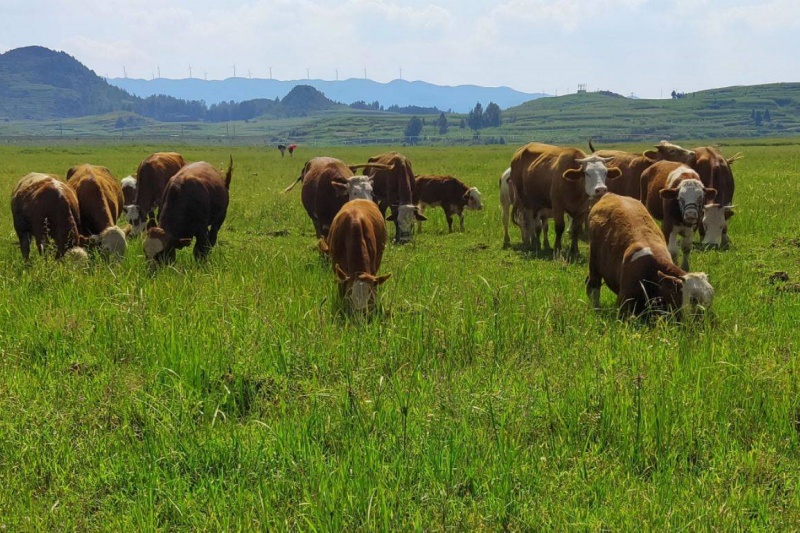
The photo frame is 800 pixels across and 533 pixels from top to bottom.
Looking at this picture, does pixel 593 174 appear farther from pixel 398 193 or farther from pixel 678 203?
pixel 398 193

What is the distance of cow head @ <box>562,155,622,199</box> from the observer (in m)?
12.2

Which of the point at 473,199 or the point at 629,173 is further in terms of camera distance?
the point at 473,199

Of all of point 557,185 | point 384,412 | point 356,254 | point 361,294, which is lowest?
point 384,412

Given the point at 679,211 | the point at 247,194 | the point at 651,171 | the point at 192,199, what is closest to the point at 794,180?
the point at 651,171

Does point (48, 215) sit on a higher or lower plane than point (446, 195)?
higher

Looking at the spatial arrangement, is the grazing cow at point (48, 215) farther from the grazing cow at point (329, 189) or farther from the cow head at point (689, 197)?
the cow head at point (689, 197)

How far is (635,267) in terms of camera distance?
7.65m

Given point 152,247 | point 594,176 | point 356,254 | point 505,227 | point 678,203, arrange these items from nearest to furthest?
point 356,254 → point 152,247 → point 678,203 → point 594,176 → point 505,227

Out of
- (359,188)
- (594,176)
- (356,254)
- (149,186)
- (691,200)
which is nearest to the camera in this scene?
(356,254)

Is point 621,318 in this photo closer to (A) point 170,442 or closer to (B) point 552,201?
(A) point 170,442

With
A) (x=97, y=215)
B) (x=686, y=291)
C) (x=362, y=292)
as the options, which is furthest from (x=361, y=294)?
(x=97, y=215)

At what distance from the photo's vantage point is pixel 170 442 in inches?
173

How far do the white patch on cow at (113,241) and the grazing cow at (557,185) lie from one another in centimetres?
779

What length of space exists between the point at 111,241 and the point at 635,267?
7820mm
